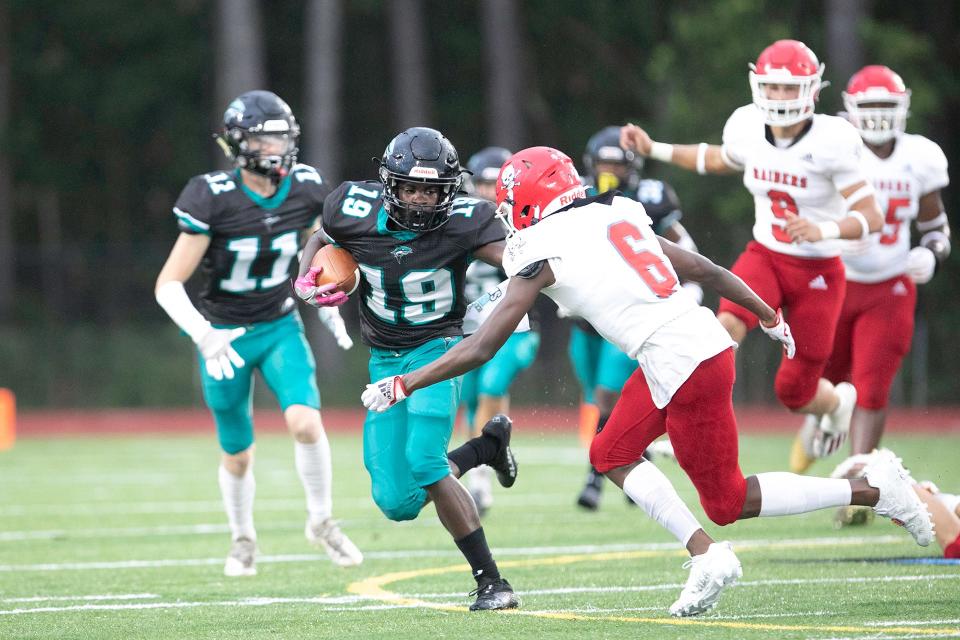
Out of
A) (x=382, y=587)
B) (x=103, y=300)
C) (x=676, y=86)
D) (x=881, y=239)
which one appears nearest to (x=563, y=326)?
(x=676, y=86)

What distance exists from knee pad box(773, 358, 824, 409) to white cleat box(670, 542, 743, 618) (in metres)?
2.44

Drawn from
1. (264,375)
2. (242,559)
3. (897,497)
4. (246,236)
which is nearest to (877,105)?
(897,497)

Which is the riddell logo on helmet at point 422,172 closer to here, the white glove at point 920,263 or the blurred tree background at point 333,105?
the white glove at point 920,263

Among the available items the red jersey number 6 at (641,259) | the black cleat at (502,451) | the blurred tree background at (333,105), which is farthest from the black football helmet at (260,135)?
the blurred tree background at (333,105)

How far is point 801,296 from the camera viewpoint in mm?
7363

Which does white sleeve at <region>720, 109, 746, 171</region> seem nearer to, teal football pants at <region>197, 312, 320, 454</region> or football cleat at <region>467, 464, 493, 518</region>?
teal football pants at <region>197, 312, 320, 454</region>

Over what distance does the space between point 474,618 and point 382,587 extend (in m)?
1.08

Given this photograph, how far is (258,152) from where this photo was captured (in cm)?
712

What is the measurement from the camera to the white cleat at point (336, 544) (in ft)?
23.2

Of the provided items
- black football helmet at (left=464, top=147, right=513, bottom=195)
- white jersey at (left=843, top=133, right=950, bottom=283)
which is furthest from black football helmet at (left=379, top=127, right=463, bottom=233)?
black football helmet at (left=464, top=147, right=513, bottom=195)

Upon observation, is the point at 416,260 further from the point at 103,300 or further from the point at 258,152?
the point at 103,300

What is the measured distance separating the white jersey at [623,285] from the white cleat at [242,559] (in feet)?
7.92

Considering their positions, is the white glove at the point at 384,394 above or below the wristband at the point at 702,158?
below

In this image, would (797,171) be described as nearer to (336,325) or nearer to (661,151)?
(661,151)
